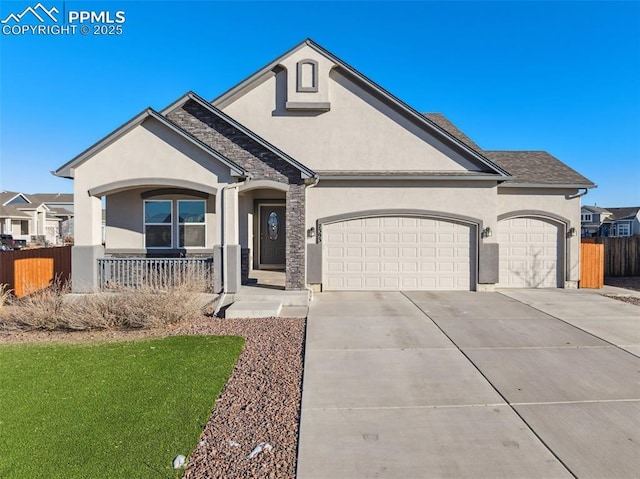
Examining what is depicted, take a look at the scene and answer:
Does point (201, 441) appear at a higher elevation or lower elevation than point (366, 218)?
lower

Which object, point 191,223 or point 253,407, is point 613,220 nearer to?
point 191,223

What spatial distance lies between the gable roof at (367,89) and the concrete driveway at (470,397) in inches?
249

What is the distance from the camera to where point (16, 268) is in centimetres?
1148

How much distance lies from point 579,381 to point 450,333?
258cm

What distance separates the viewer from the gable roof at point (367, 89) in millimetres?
12719

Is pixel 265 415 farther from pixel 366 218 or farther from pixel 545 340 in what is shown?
pixel 366 218

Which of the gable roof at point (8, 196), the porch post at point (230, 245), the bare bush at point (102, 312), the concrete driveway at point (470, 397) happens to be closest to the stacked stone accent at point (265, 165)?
the porch post at point (230, 245)

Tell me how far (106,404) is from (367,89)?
1188cm

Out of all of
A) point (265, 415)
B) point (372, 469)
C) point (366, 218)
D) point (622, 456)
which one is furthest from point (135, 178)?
point (622, 456)

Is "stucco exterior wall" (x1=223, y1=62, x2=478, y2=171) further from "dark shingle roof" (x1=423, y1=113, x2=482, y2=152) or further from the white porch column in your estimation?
the white porch column

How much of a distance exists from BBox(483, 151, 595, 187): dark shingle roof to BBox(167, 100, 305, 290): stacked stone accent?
7211 mm

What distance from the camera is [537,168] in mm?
14305

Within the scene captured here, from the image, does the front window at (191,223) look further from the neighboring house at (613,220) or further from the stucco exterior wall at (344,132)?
the neighboring house at (613,220)

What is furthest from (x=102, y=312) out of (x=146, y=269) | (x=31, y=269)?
(x=31, y=269)
